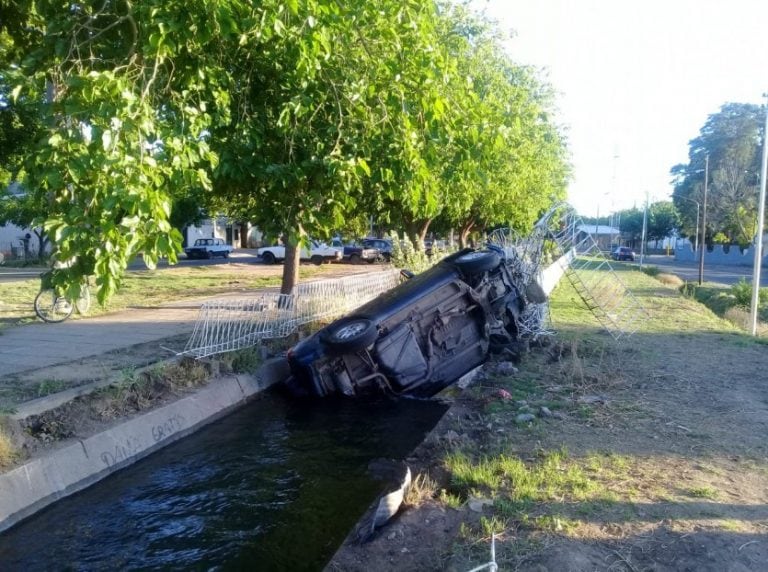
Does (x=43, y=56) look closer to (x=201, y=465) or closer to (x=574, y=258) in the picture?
(x=201, y=465)

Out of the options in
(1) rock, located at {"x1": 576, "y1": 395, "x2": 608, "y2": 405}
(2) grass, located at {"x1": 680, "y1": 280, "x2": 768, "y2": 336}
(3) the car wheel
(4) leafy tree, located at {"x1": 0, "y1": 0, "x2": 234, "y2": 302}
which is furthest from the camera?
(2) grass, located at {"x1": 680, "y1": 280, "x2": 768, "y2": 336}

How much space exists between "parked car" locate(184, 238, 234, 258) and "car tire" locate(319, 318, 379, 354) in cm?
3863

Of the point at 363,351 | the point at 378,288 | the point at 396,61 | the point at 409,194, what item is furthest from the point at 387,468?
the point at 378,288

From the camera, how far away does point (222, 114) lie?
8.04 meters

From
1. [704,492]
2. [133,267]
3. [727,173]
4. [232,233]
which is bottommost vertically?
[704,492]

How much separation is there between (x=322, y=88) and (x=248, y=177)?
218cm

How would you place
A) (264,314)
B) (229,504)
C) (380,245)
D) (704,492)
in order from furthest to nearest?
(380,245) < (264,314) < (229,504) < (704,492)

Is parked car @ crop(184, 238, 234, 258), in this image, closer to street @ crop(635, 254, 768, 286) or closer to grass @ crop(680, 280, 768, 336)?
street @ crop(635, 254, 768, 286)

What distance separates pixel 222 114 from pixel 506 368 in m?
5.53

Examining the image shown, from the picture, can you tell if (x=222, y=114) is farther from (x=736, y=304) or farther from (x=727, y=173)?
(x=727, y=173)

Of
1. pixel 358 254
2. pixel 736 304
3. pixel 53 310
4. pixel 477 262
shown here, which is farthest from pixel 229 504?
pixel 358 254

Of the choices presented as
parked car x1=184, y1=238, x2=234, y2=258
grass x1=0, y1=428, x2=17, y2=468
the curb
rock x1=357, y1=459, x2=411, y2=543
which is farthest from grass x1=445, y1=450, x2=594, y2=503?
parked car x1=184, y1=238, x2=234, y2=258

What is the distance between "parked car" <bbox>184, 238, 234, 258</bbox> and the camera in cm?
4525

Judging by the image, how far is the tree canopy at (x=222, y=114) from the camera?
15.0ft
